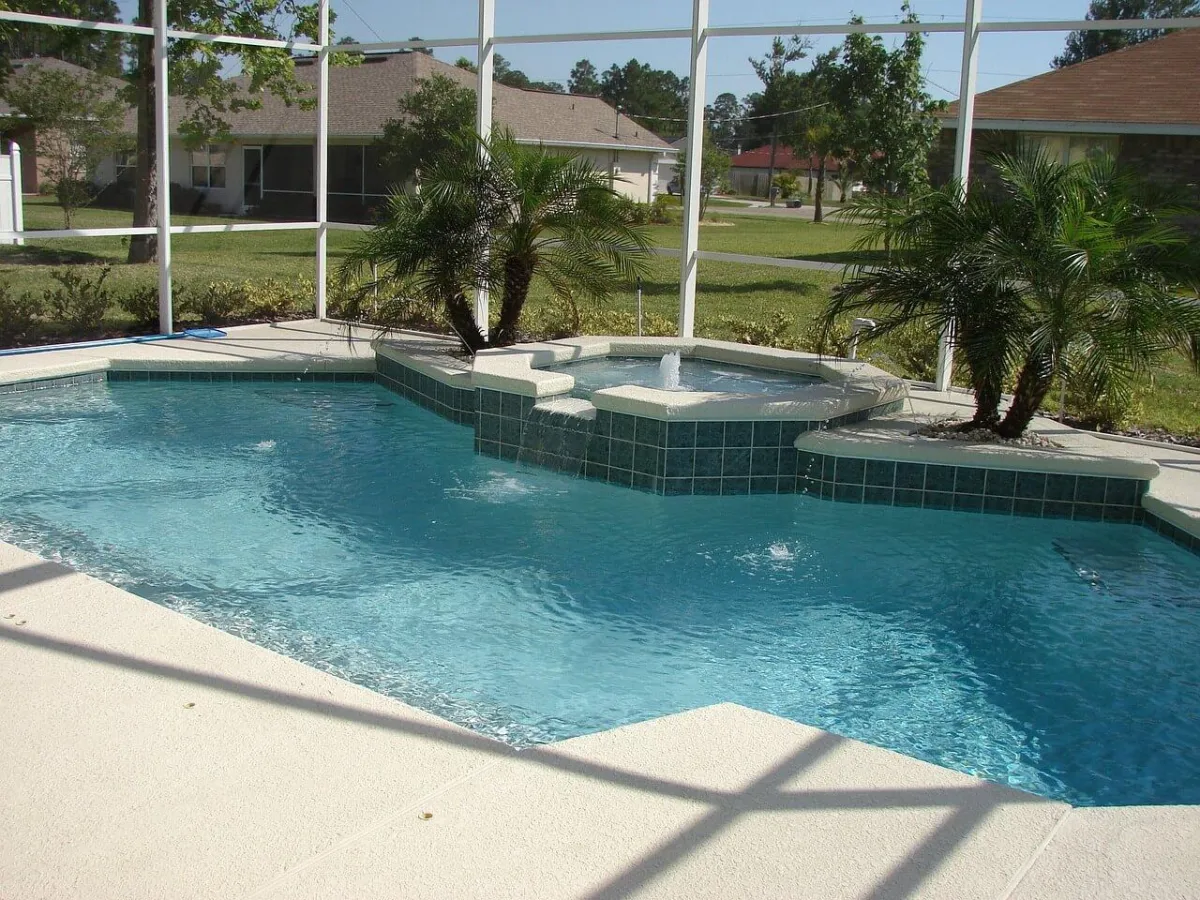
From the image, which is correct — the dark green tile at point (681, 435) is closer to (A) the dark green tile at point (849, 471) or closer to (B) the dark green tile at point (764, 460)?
(B) the dark green tile at point (764, 460)

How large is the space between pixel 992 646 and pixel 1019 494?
1993 mm

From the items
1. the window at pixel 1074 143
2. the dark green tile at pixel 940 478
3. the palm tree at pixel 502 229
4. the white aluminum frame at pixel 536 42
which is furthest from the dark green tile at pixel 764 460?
the window at pixel 1074 143

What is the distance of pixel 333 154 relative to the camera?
49.5 feet

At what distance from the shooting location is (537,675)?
455cm

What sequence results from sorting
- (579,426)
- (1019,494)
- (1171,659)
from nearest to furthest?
(1171,659), (1019,494), (579,426)

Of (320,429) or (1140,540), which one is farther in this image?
(320,429)

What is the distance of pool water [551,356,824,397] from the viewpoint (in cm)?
850

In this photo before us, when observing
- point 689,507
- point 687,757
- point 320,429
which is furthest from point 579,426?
point 687,757

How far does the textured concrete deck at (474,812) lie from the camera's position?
279 cm

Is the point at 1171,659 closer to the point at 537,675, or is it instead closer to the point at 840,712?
the point at 840,712

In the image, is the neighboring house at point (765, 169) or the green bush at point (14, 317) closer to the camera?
the green bush at point (14, 317)

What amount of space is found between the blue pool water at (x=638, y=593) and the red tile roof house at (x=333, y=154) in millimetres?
3784

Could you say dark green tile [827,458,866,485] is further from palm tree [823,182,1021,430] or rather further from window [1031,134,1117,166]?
window [1031,134,1117,166]

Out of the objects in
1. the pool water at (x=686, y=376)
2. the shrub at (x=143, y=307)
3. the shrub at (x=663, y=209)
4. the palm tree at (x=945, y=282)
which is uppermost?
the shrub at (x=663, y=209)
